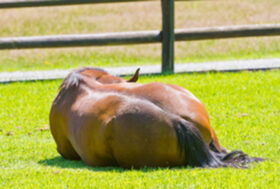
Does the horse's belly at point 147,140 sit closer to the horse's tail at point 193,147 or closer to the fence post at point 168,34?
the horse's tail at point 193,147

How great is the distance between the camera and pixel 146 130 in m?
4.83

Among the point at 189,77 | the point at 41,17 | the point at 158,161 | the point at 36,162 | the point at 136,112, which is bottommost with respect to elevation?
the point at 41,17

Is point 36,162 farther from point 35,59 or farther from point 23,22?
point 23,22

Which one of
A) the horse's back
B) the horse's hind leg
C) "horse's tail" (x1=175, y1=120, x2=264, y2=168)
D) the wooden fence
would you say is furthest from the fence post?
"horse's tail" (x1=175, y1=120, x2=264, y2=168)

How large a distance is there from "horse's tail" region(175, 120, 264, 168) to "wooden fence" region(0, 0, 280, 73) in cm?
565

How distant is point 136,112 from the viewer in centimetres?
488

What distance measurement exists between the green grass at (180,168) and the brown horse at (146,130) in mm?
110

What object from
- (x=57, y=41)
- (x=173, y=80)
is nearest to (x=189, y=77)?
(x=173, y=80)

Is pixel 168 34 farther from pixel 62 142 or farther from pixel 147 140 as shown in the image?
pixel 147 140

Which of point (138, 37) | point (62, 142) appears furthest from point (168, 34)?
point (62, 142)

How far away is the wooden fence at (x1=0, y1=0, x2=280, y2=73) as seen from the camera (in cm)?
1049

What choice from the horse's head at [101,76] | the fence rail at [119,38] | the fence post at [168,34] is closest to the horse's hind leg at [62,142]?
the horse's head at [101,76]

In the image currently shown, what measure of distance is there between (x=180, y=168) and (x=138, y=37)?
5926mm

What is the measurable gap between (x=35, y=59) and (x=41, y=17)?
4249 mm
